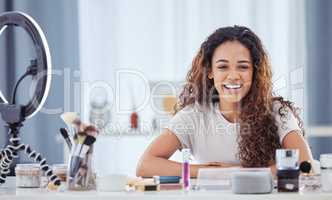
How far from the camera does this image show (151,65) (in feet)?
8.35

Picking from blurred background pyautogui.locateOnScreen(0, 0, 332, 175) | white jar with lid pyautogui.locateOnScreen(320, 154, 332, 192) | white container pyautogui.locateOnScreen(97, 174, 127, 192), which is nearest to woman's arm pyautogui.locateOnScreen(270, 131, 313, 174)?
white jar with lid pyautogui.locateOnScreen(320, 154, 332, 192)

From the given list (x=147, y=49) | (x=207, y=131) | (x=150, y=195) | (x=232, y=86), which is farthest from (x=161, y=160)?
(x=147, y=49)

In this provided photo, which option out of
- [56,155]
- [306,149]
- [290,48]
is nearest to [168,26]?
[290,48]

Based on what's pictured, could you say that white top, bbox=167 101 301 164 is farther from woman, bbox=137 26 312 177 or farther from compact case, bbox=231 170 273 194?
compact case, bbox=231 170 273 194

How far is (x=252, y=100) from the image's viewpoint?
1798 millimetres

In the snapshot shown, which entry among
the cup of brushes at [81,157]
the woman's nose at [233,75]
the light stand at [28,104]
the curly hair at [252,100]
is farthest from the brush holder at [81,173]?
the woman's nose at [233,75]

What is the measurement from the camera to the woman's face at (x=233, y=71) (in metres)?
1.79

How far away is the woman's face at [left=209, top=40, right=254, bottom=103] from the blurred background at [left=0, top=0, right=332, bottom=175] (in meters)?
0.59

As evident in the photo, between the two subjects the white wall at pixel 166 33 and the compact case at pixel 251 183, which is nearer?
the compact case at pixel 251 183

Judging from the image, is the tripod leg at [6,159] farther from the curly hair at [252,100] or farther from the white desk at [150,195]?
the curly hair at [252,100]

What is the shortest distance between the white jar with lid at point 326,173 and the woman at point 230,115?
0.45 meters

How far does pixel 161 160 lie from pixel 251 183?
610 millimetres

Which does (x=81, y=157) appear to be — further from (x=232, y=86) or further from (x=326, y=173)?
(x=232, y=86)

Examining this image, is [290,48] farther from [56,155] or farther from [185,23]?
[56,155]
